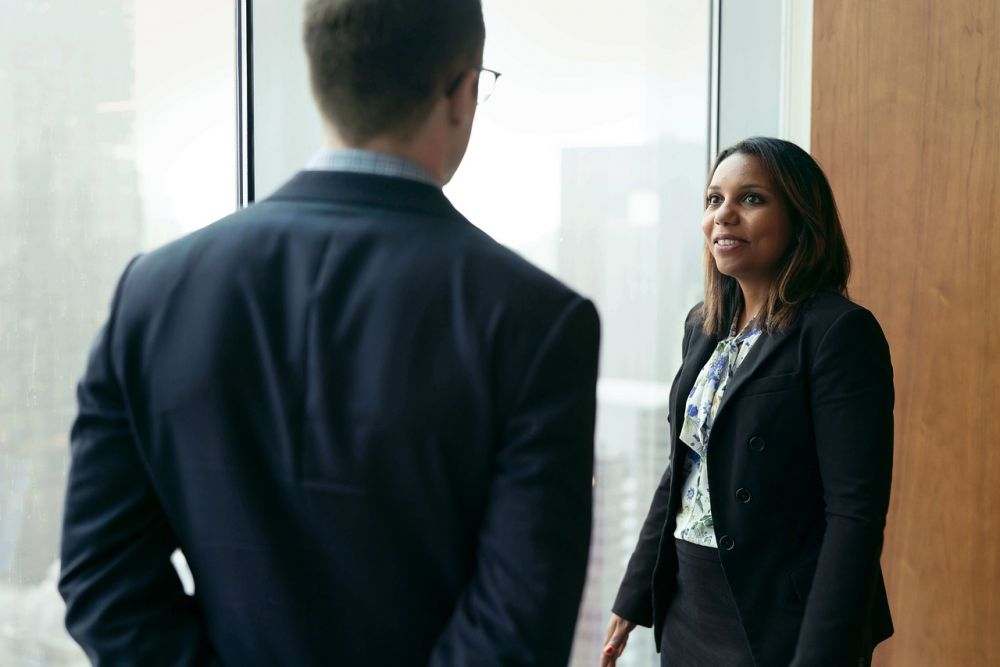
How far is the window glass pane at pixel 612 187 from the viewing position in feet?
7.68

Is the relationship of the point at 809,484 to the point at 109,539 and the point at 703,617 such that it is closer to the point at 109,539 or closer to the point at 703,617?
the point at 703,617

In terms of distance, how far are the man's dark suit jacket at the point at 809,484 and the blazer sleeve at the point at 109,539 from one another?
1.00 m

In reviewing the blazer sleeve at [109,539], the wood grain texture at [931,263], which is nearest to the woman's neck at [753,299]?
the wood grain texture at [931,263]

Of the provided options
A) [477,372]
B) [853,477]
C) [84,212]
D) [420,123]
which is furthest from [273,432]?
[853,477]

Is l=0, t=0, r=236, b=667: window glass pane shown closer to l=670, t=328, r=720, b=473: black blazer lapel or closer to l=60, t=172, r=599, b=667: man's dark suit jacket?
l=60, t=172, r=599, b=667: man's dark suit jacket

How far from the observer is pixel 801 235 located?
1.77 m

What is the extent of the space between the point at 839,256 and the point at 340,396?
1211 mm

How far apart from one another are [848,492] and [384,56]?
3.46 ft

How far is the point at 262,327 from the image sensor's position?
861 millimetres

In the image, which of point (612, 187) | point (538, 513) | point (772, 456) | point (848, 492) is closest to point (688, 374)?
point (772, 456)

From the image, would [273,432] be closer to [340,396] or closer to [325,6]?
[340,396]

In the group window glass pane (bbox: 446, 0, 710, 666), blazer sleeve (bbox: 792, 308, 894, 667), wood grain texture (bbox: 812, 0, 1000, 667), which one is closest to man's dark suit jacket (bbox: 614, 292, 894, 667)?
blazer sleeve (bbox: 792, 308, 894, 667)

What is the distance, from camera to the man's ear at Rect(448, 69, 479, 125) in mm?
903

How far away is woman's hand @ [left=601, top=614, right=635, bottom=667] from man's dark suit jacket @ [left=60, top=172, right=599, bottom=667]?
108 centimetres
